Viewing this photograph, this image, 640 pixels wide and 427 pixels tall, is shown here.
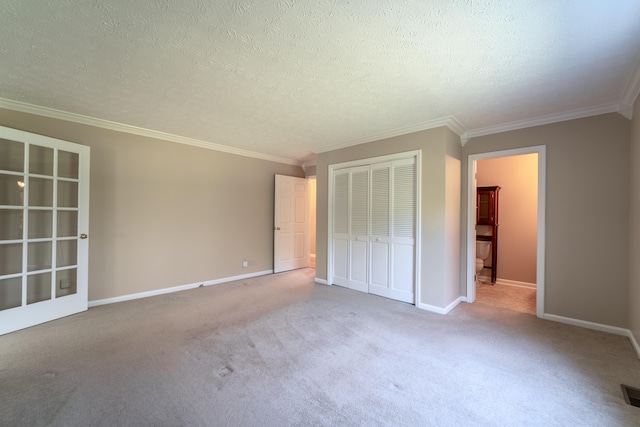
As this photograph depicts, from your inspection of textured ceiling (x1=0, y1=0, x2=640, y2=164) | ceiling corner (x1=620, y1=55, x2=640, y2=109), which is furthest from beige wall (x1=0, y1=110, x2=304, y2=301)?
ceiling corner (x1=620, y1=55, x2=640, y2=109)

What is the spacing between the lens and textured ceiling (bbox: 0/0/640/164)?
1.59 m

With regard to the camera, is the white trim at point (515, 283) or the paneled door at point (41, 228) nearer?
the paneled door at point (41, 228)

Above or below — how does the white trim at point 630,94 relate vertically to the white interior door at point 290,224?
A: above

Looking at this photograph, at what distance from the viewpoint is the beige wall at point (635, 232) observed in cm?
243

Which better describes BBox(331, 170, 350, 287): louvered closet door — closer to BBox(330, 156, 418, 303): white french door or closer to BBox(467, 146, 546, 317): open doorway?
BBox(330, 156, 418, 303): white french door

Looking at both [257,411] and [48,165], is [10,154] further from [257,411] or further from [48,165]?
[257,411]

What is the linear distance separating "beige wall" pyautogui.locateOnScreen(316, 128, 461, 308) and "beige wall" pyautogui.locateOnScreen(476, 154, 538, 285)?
1664 millimetres

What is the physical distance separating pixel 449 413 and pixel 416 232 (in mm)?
2219

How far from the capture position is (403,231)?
12.4 ft

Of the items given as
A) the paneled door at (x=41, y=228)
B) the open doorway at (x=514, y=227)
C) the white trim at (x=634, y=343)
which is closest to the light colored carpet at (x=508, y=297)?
the open doorway at (x=514, y=227)

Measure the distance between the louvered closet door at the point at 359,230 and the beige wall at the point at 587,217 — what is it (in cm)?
215

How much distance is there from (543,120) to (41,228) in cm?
594

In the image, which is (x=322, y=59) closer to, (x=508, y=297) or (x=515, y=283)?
(x=508, y=297)

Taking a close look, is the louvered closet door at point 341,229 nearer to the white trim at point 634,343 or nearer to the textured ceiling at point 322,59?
the textured ceiling at point 322,59
